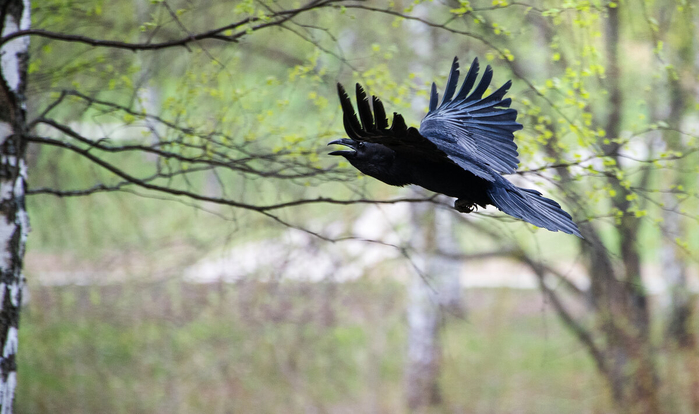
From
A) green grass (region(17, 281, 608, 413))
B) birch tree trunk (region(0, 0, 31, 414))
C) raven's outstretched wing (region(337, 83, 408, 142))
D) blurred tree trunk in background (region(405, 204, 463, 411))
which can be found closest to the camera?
raven's outstretched wing (region(337, 83, 408, 142))

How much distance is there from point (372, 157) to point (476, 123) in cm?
60

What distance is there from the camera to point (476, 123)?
2830 millimetres

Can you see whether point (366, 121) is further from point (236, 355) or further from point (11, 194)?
point (236, 355)

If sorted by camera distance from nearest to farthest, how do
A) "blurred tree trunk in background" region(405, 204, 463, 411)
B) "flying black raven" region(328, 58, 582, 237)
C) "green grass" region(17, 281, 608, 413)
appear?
"flying black raven" region(328, 58, 582, 237), "green grass" region(17, 281, 608, 413), "blurred tree trunk in background" region(405, 204, 463, 411)

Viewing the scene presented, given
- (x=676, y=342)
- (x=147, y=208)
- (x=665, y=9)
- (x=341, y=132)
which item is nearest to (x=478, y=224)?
(x=676, y=342)

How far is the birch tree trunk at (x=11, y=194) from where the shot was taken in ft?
10.3

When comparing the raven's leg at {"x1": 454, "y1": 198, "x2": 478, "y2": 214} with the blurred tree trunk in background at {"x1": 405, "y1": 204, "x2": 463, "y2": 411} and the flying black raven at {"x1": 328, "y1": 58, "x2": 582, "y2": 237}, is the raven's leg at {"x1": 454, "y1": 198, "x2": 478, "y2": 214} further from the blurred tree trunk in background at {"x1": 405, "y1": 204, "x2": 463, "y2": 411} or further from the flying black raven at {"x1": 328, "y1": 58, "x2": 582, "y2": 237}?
the blurred tree trunk in background at {"x1": 405, "y1": 204, "x2": 463, "y2": 411}

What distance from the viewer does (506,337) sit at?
8.66m

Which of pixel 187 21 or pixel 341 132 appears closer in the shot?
pixel 341 132

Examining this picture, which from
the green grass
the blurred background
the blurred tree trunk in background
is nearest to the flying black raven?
the blurred background

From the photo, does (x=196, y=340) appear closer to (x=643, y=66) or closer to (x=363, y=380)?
(x=363, y=380)

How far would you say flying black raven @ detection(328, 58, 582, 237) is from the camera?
2.34 meters

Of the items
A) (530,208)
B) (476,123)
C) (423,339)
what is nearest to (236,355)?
(423,339)

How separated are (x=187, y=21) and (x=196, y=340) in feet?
14.5
